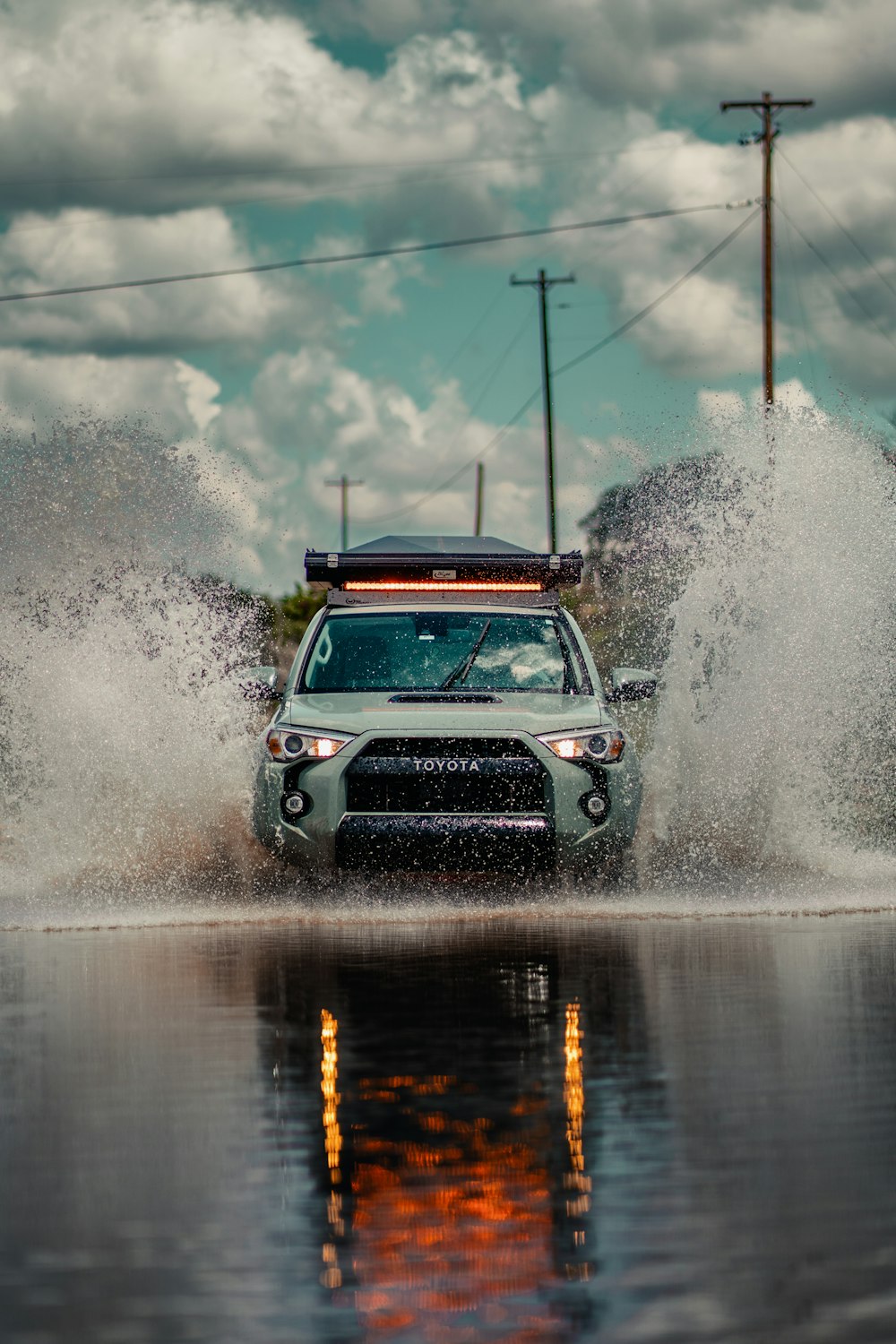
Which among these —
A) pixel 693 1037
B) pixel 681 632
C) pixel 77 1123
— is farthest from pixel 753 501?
pixel 77 1123

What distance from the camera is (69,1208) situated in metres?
5.48

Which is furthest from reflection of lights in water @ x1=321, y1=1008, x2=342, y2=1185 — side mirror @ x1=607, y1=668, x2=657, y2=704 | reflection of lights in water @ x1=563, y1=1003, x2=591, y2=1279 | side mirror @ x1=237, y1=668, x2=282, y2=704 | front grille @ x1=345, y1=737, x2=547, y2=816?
side mirror @ x1=607, y1=668, x2=657, y2=704

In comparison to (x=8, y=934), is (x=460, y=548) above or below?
above

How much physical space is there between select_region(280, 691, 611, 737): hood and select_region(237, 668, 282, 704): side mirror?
403 millimetres

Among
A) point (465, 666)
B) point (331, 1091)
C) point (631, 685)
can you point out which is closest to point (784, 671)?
point (631, 685)

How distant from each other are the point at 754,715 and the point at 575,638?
2351mm

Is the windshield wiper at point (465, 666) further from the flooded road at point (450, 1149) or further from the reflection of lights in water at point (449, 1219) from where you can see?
the reflection of lights in water at point (449, 1219)

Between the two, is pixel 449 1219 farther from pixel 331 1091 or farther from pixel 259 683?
pixel 259 683

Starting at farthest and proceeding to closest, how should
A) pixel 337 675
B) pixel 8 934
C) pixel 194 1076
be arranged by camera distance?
pixel 337 675
pixel 8 934
pixel 194 1076

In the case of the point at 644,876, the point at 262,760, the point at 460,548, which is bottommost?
the point at 644,876

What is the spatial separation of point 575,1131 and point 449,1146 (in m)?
0.40

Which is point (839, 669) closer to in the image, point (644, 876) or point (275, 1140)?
point (644, 876)

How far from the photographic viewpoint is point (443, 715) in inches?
506

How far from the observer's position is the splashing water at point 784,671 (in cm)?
1547
